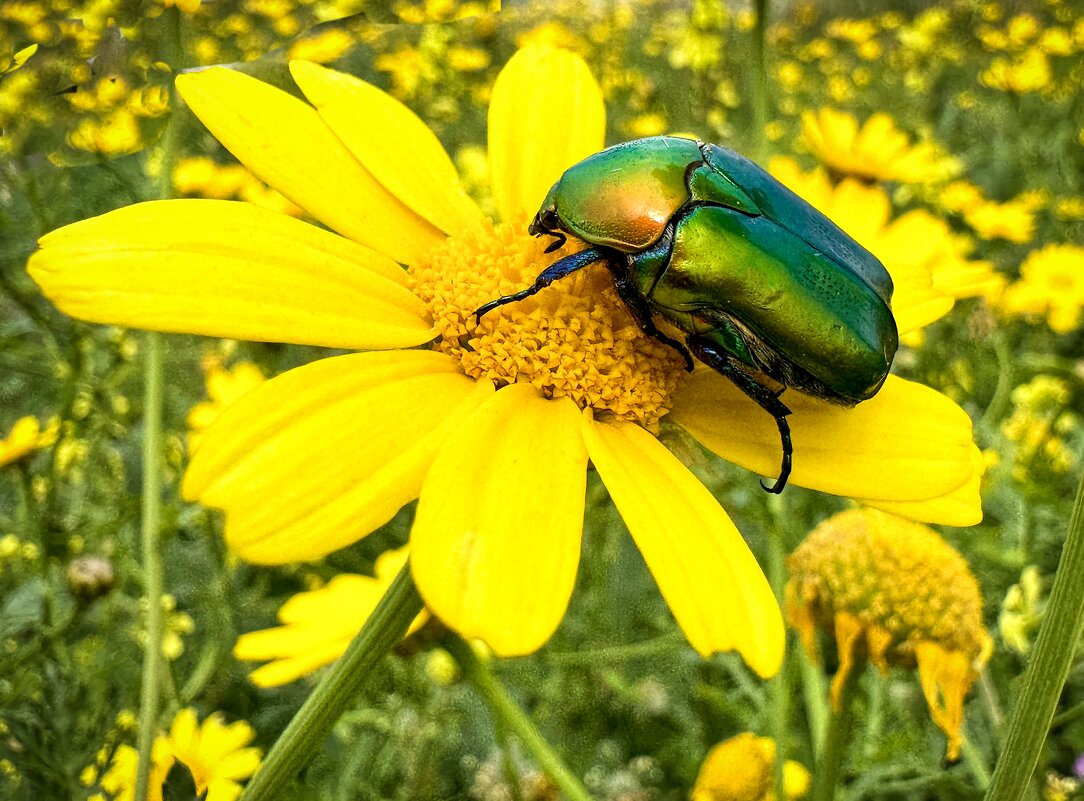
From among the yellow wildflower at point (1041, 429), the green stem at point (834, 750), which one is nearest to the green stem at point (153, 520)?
the green stem at point (834, 750)

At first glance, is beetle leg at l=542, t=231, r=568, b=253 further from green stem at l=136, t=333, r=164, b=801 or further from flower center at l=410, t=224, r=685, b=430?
green stem at l=136, t=333, r=164, b=801

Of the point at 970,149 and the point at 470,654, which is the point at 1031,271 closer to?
the point at 970,149

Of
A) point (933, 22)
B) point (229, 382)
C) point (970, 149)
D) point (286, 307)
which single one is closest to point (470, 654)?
point (286, 307)

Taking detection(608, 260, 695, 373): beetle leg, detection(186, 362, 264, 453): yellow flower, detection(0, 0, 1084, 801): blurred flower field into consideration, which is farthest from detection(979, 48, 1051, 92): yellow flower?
detection(608, 260, 695, 373): beetle leg

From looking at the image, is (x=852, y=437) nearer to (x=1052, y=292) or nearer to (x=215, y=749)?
(x=215, y=749)

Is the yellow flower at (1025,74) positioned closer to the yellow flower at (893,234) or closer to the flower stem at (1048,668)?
the yellow flower at (893,234)

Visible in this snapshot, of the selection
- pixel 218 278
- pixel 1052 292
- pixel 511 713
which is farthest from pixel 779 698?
pixel 1052 292

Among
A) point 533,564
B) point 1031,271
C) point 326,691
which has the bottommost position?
point 1031,271
